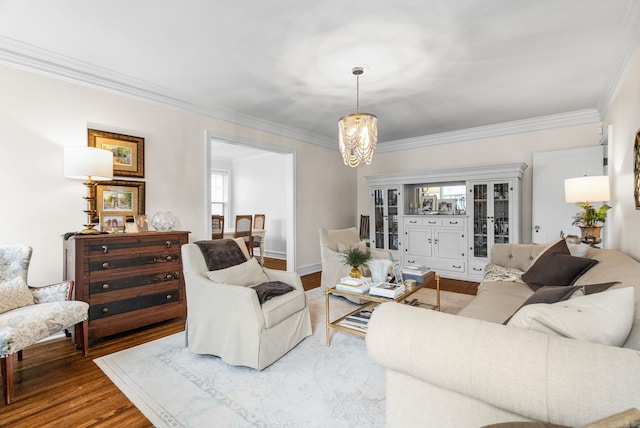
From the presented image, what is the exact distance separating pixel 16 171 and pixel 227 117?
7.39ft

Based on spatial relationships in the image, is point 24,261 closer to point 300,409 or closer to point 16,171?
point 16,171

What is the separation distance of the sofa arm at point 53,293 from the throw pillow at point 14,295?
2.1 inches

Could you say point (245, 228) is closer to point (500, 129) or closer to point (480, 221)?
point (480, 221)

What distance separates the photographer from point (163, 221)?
3328 millimetres

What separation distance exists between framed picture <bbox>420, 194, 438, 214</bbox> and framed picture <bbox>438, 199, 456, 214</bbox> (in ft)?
0.28

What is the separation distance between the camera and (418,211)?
5.67 metres

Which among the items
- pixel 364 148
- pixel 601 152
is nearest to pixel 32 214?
pixel 364 148

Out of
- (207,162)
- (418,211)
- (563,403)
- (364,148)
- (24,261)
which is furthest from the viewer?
(418,211)

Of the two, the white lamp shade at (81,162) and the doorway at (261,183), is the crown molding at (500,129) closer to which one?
the doorway at (261,183)

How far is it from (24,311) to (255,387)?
1681mm

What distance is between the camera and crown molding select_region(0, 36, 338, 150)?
257 centimetres

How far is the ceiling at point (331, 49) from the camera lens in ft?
6.92

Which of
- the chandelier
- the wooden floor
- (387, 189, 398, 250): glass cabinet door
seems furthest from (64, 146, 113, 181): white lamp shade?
(387, 189, 398, 250): glass cabinet door

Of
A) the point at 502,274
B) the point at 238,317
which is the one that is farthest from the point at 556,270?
the point at 238,317
